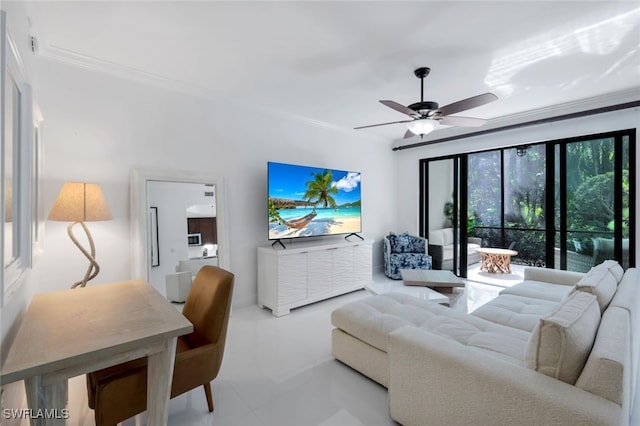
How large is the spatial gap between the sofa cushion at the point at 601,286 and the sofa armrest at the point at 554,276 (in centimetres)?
94

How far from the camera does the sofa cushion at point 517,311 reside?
2061mm

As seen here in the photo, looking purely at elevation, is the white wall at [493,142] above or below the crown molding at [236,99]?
below

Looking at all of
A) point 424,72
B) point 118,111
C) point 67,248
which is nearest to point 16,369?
point 67,248

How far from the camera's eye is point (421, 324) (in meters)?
2.02

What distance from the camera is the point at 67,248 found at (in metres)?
2.46

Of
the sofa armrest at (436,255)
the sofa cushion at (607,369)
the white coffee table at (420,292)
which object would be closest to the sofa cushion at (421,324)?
the sofa cushion at (607,369)

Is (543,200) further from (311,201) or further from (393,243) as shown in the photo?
(311,201)

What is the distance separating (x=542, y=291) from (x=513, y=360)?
168 cm

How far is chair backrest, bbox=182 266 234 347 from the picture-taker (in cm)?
163

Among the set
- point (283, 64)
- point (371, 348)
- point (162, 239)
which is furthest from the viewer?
point (162, 239)

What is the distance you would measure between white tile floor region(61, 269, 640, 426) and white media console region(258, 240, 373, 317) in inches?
23.0

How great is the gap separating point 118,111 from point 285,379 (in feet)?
9.24

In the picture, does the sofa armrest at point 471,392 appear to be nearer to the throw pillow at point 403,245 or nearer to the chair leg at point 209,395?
the chair leg at point 209,395

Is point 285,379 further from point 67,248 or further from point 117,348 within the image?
point 67,248
